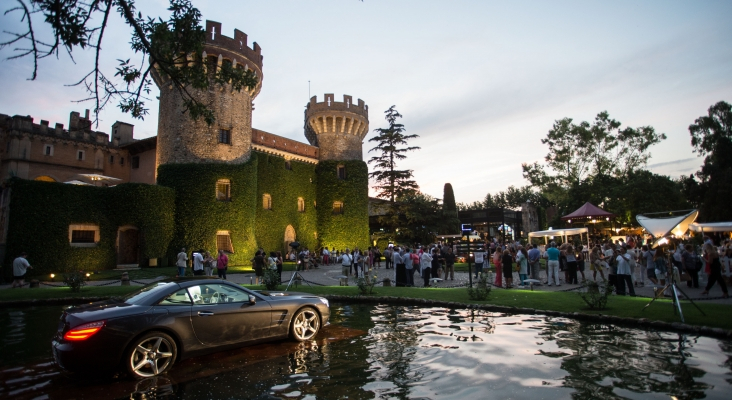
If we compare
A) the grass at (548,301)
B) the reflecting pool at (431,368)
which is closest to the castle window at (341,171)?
the grass at (548,301)

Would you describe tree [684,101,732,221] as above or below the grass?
above

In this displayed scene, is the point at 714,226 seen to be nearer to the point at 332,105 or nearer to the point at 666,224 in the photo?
the point at 666,224

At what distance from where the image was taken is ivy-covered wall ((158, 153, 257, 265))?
90.8 ft

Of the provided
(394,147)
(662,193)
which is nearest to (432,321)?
(394,147)

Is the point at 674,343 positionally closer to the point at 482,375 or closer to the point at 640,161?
the point at 482,375

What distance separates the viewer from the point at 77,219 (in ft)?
79.4

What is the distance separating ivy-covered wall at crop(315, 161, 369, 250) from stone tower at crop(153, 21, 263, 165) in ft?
34.9

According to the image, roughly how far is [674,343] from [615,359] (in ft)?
6.47

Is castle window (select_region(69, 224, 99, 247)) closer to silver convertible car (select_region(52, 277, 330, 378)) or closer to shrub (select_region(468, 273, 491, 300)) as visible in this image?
silver convertible car (select_region(52, 277, 330, 378))

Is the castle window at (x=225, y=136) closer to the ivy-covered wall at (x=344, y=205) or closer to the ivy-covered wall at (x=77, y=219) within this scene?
the ivy-covered wall at (x=77, y=219)

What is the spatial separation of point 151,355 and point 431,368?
4054mm

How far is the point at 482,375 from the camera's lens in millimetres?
5504

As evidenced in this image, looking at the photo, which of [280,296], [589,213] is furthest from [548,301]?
[589,213]

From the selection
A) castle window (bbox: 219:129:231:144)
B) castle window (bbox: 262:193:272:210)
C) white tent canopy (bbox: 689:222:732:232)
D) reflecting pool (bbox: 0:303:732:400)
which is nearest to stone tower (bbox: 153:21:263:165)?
castle window (bbox: 219:129:231:144)
